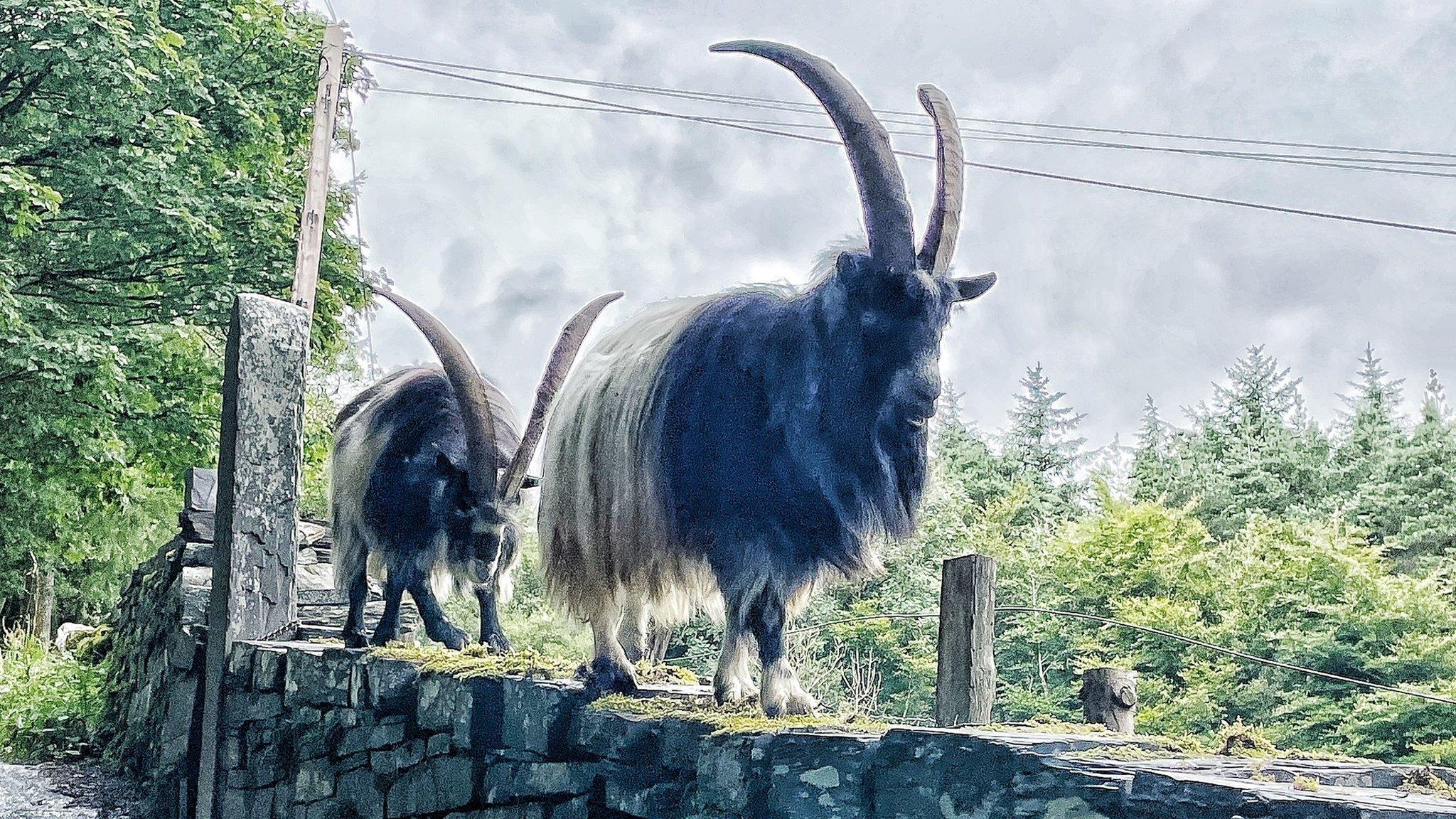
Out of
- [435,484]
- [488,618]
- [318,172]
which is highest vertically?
[318,172]

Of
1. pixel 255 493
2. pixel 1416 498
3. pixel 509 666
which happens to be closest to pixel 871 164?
pixel 509 666

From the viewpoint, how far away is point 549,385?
17.0 ft

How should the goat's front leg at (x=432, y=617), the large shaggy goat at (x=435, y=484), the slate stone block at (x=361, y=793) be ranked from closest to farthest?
the slate stone block at (x=361, y=793), the large shaggy goat at (x=435, y=484), the goat's front leg at (x=432, y=617)

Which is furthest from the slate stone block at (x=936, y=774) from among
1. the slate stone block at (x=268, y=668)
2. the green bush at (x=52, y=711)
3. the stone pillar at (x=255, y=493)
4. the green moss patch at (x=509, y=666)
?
the green bush at (x=52, y=711)

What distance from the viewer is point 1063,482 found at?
2111 cm

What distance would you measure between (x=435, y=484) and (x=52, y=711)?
6140 millimetres

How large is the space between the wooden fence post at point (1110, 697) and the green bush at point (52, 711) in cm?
778

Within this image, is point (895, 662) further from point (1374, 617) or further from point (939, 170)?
point (939, 170)

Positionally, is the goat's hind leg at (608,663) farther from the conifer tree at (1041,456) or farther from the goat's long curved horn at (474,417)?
the conifer tree at (1041,456)

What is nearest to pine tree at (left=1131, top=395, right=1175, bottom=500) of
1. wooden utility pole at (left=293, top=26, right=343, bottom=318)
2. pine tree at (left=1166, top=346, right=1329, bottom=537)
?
pine tree at (left=1166, top=346, right=1329, bottom=537)

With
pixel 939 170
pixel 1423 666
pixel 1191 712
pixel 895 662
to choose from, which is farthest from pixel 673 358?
pixel 895 662

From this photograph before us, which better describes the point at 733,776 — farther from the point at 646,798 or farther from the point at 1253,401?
the point at 1253,401

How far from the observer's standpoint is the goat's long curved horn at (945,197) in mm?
3068

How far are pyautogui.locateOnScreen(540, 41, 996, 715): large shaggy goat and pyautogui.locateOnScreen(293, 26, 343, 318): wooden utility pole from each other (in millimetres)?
7101
